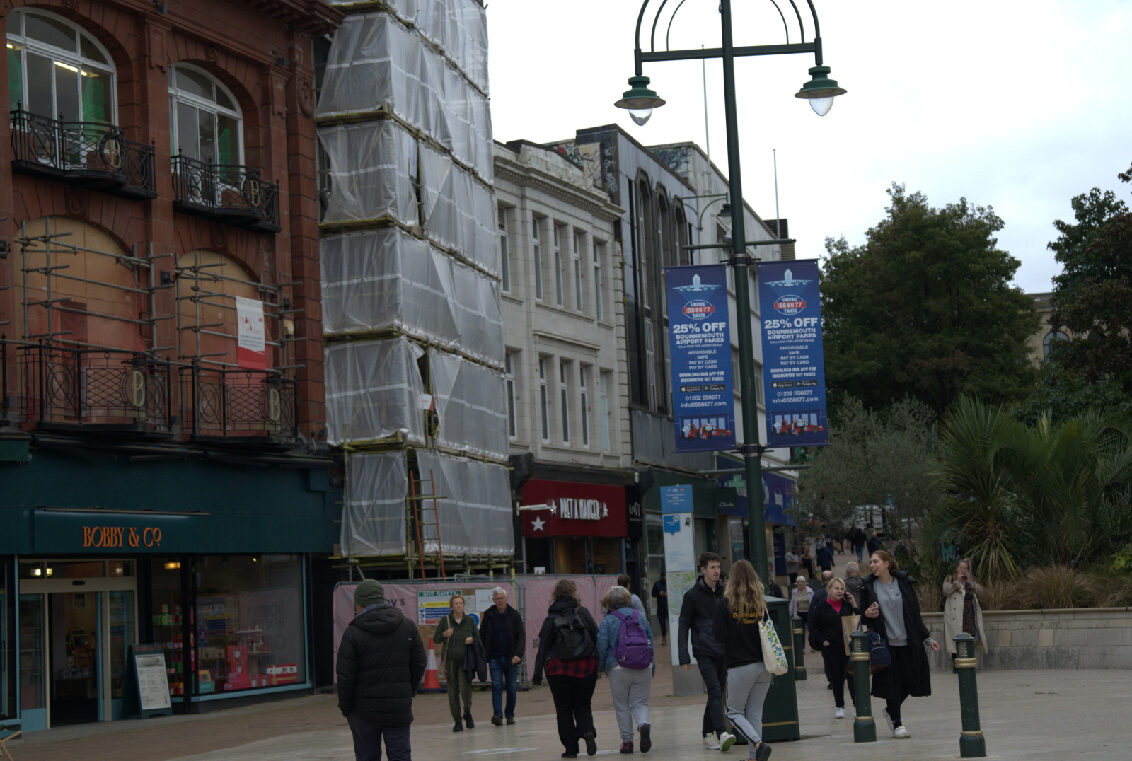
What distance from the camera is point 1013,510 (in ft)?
83.5

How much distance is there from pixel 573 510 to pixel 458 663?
66.4ft

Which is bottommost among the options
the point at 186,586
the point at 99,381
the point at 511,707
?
the point at 511,707

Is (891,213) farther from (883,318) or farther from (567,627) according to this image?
(567,627)

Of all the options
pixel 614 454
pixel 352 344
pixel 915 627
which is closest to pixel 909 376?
pixel 614 454

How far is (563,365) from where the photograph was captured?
140 feet

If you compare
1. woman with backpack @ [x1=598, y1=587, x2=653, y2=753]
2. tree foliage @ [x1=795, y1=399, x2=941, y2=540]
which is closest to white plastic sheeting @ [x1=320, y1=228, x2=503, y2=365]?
woman with backpack @ [x1=598, y1=587, x2=653, y2=753]

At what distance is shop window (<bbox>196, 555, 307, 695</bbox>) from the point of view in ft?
85.4

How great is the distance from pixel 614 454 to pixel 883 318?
23413 millimetres

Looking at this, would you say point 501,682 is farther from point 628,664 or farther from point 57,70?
point 57,70

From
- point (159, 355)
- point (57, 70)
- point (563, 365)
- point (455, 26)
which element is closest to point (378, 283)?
point (159, 355)

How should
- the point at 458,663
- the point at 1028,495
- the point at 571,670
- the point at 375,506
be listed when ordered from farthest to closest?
the point at 375,506 < the point at 1028,495 < the point at 458,663 < the point at 571,670

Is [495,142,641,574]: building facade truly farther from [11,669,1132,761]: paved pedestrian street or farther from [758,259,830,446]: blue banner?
[758,259,830,446]: blue banner

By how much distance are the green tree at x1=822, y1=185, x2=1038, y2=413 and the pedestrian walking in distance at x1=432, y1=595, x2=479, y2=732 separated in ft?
141

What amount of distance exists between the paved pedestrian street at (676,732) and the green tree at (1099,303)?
1428cm
